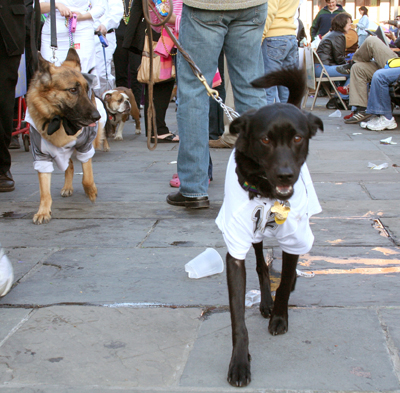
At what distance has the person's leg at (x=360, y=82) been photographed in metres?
8.94

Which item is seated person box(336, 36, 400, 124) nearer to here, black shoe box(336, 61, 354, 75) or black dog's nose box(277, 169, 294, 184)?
black shoe box(336, 61, 354, 75)

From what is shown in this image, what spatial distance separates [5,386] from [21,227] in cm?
221

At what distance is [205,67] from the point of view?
156 inches

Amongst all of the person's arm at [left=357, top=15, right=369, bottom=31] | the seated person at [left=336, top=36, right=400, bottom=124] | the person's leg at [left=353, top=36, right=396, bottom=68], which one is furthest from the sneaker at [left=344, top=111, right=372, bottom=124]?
the person's arm at [left=357, top=15, right=369, bottom=31]

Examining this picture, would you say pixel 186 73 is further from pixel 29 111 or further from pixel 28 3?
pixel 28 3

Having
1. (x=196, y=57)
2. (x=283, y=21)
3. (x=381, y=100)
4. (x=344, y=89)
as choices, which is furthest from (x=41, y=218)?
(x=344, y=89)

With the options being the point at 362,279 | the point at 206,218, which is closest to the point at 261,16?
the point at 206,218

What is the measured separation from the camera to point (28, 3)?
6637 mm

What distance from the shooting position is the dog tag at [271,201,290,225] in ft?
6.75

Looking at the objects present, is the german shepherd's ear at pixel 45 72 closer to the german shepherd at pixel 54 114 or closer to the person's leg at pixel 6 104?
the german shepherd at pixel 54 114

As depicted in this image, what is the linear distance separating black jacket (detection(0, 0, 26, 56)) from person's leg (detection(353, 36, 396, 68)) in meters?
6.05

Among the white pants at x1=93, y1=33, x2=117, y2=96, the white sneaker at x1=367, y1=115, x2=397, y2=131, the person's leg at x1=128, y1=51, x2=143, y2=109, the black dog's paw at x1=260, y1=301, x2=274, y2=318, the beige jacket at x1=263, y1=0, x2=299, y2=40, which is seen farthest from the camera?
the person's leg at x1=128, y1=51, x2=143, y2=109

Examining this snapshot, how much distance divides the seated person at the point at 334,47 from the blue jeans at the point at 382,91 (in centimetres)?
318

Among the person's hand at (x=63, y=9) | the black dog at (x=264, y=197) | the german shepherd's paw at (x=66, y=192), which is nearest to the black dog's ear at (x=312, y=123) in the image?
the black dog at (x=264, y=197)
